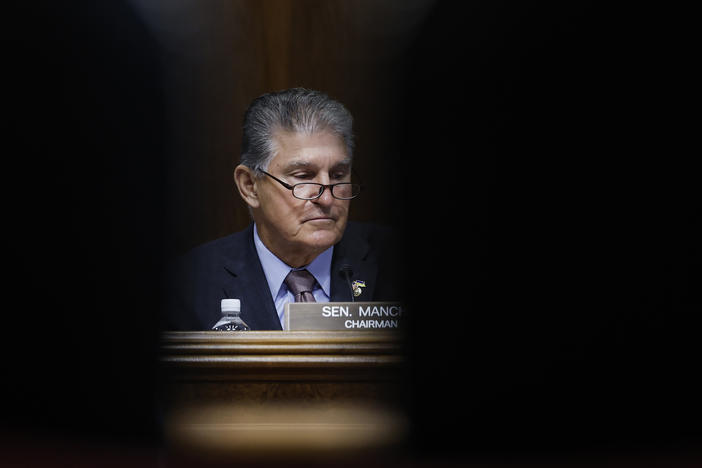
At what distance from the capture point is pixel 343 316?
1459 mm

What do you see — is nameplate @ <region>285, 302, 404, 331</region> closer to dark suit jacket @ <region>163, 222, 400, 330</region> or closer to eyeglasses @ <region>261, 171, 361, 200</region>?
dark suit jacket @ <region>163, 222, 400, 330</region>

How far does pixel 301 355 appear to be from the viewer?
1.39 m

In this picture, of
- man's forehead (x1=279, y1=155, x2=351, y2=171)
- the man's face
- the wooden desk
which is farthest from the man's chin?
the wooden desk

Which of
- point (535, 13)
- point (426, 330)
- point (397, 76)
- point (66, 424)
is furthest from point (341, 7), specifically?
point (66, 424)

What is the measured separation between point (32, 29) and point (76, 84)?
0.40 feet

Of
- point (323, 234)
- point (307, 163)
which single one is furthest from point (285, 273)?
point (307, 163)

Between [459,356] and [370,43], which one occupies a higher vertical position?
[370,43]

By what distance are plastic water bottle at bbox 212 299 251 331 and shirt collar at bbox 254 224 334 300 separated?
0.10 meters

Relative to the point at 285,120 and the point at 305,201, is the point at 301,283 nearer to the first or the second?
the point at 305,201

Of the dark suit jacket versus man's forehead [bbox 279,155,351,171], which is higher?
man's forehead [bbox 279,155,351,171]

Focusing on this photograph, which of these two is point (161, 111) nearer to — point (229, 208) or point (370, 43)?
point (229, 208)

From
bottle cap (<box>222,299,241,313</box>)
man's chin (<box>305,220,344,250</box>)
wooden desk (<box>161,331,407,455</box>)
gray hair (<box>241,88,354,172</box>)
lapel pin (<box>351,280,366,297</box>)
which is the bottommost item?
wooden desk (<box>161,331,407,455</box>)

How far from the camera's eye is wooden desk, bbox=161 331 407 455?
4.51 feet

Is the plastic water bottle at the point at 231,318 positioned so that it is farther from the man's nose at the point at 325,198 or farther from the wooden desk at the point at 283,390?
the man's nose at the point at 325,198
